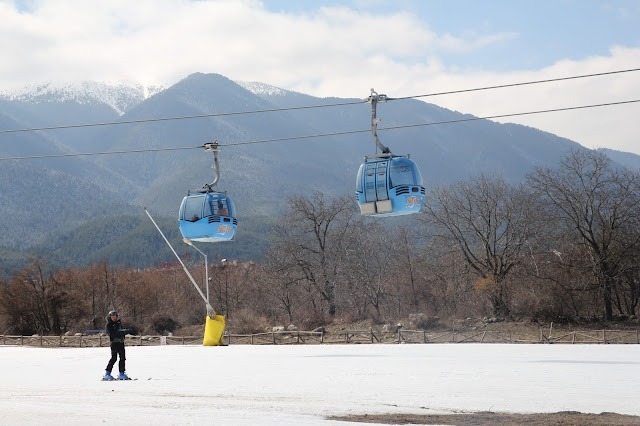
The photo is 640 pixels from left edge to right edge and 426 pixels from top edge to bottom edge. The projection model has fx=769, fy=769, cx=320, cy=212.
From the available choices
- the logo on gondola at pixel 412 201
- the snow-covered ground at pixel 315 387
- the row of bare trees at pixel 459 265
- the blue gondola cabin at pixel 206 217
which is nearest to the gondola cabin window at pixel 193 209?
the blue gondola cabin at pixel 206 217

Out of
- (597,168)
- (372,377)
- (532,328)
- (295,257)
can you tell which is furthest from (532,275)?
(372,377)

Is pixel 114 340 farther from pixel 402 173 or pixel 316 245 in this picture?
pixel 316 245

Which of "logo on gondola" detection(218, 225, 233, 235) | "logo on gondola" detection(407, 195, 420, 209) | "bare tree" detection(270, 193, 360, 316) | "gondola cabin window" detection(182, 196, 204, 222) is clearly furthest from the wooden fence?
"logo on gondola" detection(407, 195, 420, 209)

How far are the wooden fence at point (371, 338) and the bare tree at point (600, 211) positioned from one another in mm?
6153

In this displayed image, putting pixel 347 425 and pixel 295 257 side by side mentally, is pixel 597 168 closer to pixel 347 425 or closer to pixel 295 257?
pixel 295 257

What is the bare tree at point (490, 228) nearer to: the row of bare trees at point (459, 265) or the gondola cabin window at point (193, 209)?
the row of bare trees at point (459, 265)

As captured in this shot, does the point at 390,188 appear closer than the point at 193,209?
Yes

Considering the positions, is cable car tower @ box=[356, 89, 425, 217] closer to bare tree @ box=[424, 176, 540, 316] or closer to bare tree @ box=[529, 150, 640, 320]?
bare tree @ box=[529, 150, 640, 320]

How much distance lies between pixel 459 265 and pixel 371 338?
1671 centimetres

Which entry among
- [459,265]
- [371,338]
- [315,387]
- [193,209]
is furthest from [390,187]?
[459,265]

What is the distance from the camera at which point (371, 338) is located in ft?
147

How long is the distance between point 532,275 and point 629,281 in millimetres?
6673

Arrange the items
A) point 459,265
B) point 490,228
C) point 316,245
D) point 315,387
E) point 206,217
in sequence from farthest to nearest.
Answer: point 316,245, point 459,265, point 490,228, point 206,217, point 315,387

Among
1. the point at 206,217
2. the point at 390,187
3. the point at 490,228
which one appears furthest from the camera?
the point at 490,228
